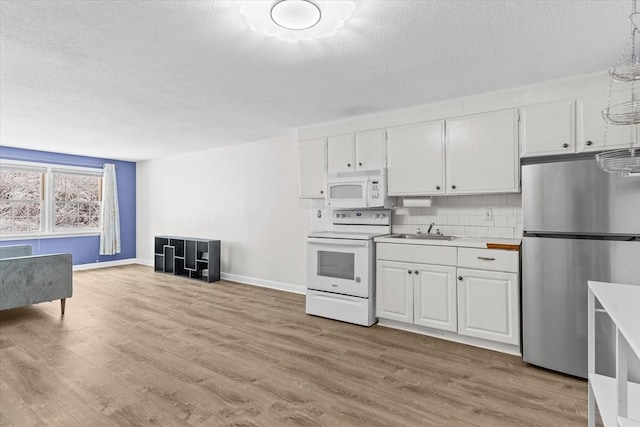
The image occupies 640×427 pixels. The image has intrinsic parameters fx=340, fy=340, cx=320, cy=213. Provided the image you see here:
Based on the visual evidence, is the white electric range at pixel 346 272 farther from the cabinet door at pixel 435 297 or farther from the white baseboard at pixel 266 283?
the white baseboard at pixel 266 283

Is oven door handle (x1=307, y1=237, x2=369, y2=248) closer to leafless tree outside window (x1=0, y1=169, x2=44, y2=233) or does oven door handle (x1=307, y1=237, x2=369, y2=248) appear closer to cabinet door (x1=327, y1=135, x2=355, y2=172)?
cabinet door (x1=327, y1=135, x2=355, y2=172)

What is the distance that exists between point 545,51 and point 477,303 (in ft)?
6.62

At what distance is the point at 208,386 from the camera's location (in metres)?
2.32

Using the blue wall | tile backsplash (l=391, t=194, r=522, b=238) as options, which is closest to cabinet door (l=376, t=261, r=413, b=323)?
tile backsplash (l=391, t=194, r=522, b=238)

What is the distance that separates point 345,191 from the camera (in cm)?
397

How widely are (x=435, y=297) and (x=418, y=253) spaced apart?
43 cm

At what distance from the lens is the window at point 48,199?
583 cm

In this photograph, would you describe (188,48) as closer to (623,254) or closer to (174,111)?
(174,111)

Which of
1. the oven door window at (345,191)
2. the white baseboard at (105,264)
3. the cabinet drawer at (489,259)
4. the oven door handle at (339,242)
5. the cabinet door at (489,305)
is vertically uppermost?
the oven door window at (345,191)

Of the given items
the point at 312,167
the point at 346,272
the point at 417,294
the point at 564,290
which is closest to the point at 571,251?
the point at 564,290

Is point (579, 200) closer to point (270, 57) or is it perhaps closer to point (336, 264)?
point (336, 264)

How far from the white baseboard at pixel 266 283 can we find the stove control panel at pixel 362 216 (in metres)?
1.20

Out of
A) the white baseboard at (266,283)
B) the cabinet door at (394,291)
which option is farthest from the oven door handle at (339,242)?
the white baseboard at (266,283)

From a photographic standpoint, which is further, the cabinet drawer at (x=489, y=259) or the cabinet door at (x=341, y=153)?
the cabinet door at (x=341, y=153)
